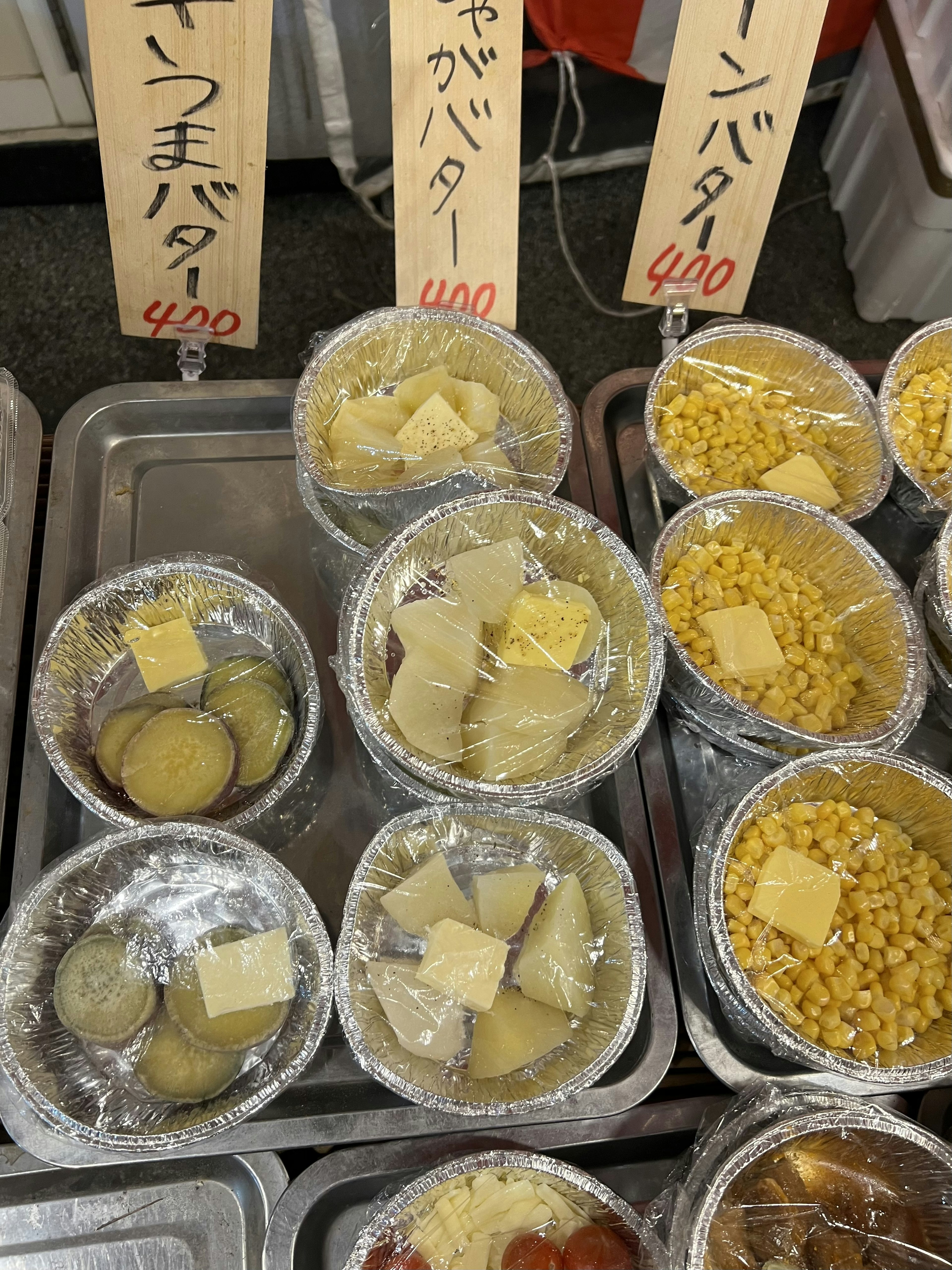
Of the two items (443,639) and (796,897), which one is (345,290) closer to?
(443,639)

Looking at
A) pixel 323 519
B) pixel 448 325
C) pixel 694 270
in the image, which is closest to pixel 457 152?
pixel 448 325

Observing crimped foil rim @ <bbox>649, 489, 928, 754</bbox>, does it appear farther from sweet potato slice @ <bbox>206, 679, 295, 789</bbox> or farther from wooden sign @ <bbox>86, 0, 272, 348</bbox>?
wooden sign @ <bbox>86, 0, 272, 348</bbox>

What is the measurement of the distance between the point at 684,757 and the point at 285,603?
2.35ft

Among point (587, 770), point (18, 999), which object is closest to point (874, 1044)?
point (587, 770)

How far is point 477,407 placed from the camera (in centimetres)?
145

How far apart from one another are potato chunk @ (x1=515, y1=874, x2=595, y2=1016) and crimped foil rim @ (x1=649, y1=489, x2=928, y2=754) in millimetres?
337

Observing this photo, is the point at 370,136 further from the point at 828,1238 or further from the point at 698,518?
the point at 828,1238

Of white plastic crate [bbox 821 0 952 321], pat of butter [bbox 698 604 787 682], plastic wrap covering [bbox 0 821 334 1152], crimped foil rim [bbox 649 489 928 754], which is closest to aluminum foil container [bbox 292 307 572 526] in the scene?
crimped foil rim [bbox 649 489 928 754]

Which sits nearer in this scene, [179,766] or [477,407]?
[179,766]

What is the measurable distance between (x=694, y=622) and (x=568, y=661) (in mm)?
240

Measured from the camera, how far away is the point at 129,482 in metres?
1.59

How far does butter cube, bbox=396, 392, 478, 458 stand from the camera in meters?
1.39

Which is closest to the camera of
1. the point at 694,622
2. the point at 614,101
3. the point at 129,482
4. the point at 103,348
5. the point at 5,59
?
the point at 694,622

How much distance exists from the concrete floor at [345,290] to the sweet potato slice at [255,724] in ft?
3.35
